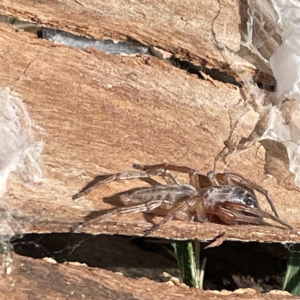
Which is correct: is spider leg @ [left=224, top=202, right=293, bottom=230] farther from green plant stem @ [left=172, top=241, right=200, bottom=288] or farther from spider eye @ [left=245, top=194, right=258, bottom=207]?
green plant stem @ [left=172, top=241, right=200, bottom=288]

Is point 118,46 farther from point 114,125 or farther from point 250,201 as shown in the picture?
point 250,201

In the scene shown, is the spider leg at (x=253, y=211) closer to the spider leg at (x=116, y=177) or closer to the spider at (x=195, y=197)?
the spider at (x=195, y=197)

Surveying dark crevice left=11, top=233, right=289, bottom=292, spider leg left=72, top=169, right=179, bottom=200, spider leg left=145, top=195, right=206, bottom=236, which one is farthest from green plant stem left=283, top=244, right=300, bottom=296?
spider leg left=72, top=169, right=179, bottom=200

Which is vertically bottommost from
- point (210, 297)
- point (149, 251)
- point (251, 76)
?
point (149, 251)

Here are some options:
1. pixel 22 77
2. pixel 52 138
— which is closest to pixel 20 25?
pixel 22 77

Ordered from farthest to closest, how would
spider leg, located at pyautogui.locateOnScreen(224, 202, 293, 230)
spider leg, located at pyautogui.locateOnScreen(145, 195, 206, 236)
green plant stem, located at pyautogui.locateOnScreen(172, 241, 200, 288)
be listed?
green plant stem, located at pyautogui.locateOnScreen(172, 241, 200, 288) < spider leg, located at pyautogui.locateOnScreen(224, 202, 293, 230) < spider leg, located at pyautogui.locateOnScreen(145, 195, 206, 236)

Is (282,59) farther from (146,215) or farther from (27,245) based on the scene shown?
(27,245)
